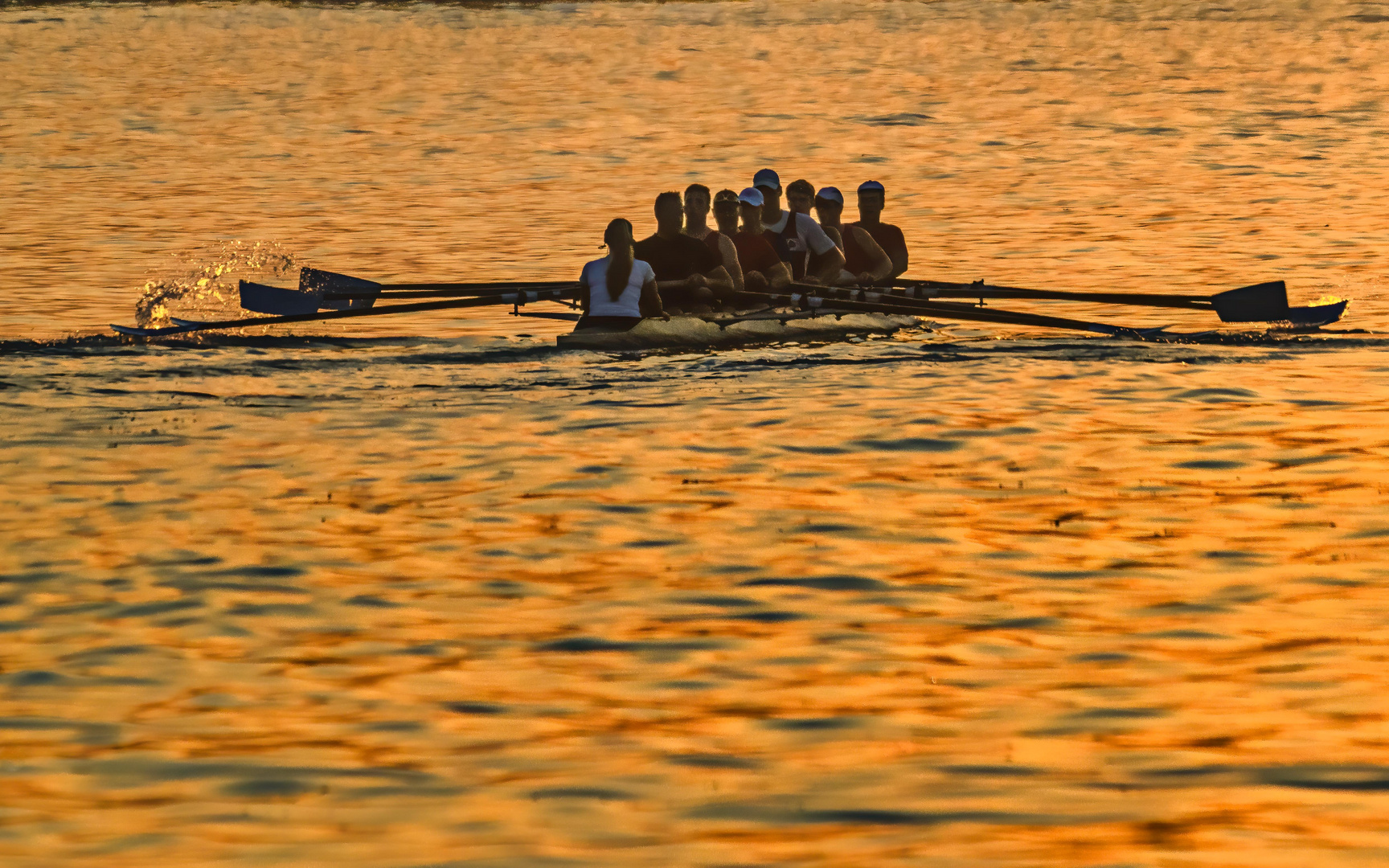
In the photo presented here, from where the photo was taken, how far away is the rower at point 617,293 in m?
18.4

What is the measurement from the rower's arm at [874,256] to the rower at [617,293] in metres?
3.63

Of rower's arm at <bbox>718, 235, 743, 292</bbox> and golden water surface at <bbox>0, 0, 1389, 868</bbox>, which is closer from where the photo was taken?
golden water surface at <bbox>0, 0, 1389, 868</bbox>

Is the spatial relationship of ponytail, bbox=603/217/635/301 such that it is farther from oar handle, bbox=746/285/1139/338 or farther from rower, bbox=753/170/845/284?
rower, bbox=753/170/845/284

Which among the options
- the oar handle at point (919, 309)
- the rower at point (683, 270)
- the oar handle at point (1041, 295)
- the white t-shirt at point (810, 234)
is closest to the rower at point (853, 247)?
the white t-shirt at point (810, 234)

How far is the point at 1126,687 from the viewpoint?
8.46 m

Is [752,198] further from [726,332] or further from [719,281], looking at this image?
[726,332]

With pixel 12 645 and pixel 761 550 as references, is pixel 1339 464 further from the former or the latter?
pixel 12 645

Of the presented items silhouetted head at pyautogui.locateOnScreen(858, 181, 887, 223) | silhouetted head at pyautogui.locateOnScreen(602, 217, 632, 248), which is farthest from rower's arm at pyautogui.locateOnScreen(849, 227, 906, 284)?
silhouetted head at pyautogui.locateOnScreen(602, 217, 632, 248)

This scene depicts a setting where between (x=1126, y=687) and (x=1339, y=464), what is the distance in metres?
5.59

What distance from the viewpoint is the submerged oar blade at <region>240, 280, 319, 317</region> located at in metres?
20.4

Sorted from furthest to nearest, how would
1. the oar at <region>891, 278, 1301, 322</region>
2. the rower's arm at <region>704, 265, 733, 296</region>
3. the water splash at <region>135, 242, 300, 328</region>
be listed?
the water splash at <region>135, 242, 300, 328</region>
the oar at <region>891, 278, 1301, 322</region>
the rower's arm at <region>704, 265, 733, 296</region>

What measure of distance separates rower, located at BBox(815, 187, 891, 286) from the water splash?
6.56m

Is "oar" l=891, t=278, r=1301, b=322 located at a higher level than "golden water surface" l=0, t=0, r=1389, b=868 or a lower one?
higher

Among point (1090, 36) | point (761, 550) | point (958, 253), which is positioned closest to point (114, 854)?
point (761, 550)
